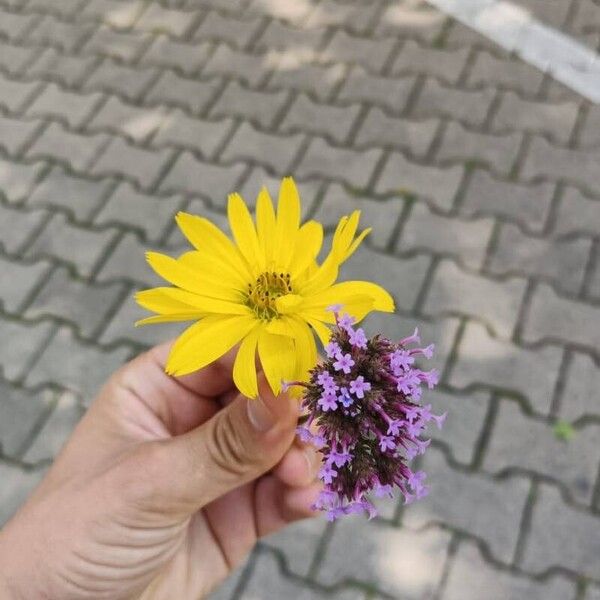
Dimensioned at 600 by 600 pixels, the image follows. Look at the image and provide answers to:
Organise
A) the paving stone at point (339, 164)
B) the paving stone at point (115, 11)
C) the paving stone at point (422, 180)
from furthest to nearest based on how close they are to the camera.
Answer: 1. the paving stone at point (115, 11)
2. the paving stone at point (339, 164)
3. the paving stone at point (422, 180)

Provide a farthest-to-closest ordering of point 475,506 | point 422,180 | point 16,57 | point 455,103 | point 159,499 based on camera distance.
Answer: point 16,57, point 455,103, point 422,180, point 475,506, point 159,499

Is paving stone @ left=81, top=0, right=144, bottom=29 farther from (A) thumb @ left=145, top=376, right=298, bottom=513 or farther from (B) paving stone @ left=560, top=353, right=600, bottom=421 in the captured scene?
(A) thumb @ left=145, top=376, right=298, bottom=513

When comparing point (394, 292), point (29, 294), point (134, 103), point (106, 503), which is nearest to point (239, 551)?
point (106, 503)

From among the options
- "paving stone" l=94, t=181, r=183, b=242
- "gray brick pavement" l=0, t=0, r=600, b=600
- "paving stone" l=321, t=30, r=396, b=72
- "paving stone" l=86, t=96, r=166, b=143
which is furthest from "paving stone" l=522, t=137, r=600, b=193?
"paving stone" l=86, t=96, r=166, b=143

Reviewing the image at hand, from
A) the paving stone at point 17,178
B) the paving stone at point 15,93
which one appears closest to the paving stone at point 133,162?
the paving stone at point 17,178

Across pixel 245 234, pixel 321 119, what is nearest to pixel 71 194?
pixel 321 119

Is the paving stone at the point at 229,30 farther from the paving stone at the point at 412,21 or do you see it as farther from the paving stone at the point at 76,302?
the paving stone at the point at 76,302

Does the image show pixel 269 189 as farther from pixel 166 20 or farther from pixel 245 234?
pixel 245 234
